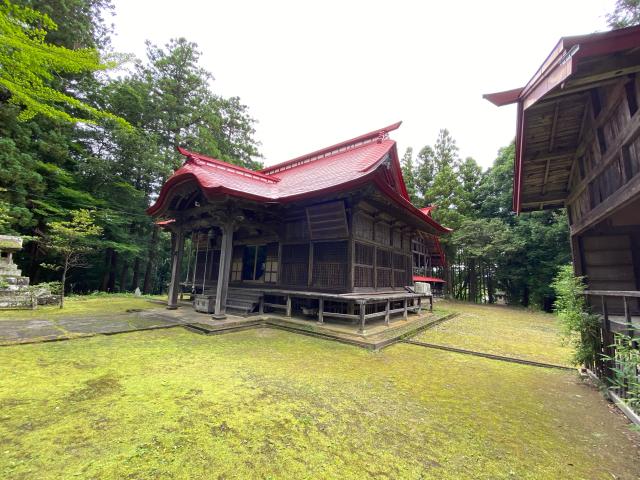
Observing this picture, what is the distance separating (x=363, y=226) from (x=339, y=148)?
4.68 meters

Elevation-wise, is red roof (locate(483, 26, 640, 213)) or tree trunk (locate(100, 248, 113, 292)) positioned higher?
red roof (locate(483, 26, 640, 213))

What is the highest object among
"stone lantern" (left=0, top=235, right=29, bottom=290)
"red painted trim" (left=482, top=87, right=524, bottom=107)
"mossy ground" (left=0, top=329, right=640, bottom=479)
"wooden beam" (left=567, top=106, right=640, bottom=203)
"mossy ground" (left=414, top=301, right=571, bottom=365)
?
→ "red painted trim" (left=482, top=87, right=524, bottom=107)

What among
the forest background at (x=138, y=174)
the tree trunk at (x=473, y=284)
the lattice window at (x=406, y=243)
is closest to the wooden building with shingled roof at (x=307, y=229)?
the lattice window at (x=406, y=243)

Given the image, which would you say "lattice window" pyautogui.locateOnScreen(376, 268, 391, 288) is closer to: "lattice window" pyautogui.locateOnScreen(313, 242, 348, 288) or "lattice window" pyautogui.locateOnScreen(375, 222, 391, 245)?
"lattice window" pyautogui.locateOnScreen(375, 222, 391, 245)

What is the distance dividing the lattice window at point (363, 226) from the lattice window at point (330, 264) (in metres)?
0.63

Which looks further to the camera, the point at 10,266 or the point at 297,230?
the point at 10,266

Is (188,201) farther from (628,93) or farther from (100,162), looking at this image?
(100,162)

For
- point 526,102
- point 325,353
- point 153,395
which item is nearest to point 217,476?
A: point 153,395

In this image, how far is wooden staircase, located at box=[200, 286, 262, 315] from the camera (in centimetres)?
844

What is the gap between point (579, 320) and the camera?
4.09 meters

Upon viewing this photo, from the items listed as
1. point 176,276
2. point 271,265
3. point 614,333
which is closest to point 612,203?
point 614,333

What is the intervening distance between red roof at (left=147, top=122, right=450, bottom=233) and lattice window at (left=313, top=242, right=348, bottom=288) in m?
1.89

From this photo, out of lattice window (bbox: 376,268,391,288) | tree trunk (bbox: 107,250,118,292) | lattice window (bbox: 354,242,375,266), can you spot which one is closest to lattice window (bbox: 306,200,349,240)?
lattice window (bbox: 354,242,375,266)

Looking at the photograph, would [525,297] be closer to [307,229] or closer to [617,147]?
[307,229]
